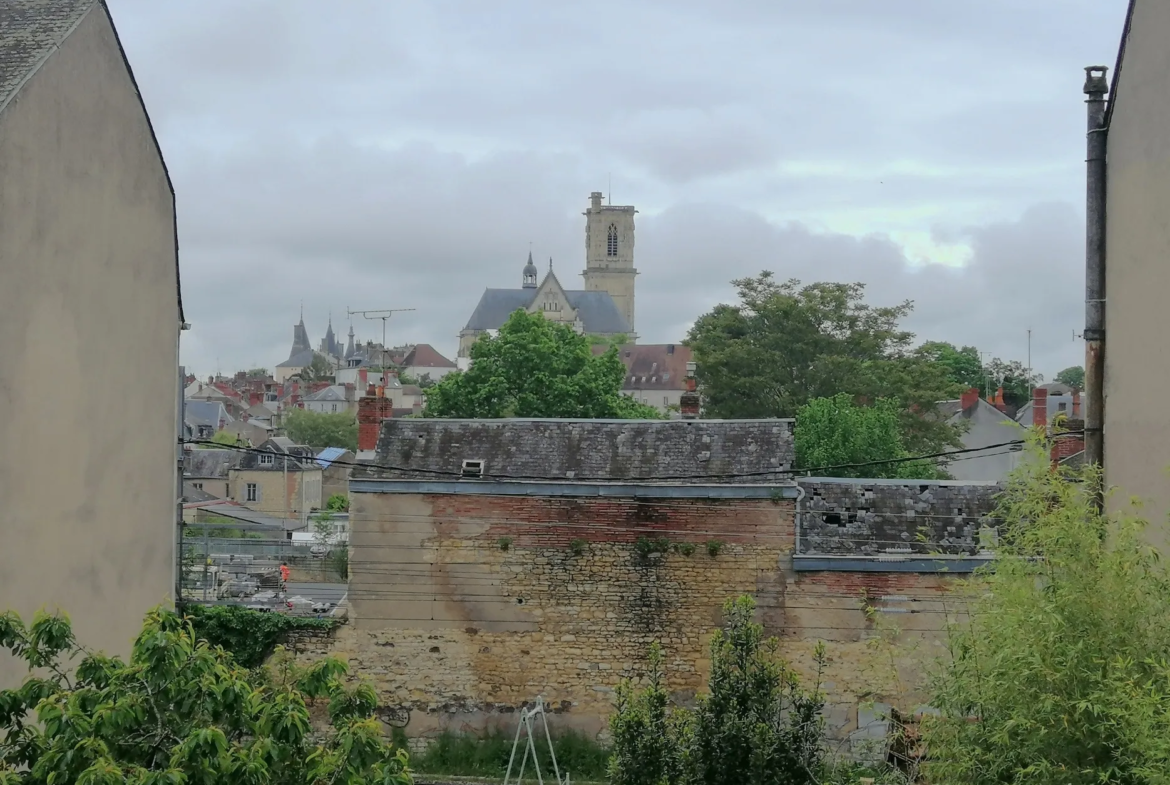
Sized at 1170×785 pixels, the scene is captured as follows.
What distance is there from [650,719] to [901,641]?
780cm

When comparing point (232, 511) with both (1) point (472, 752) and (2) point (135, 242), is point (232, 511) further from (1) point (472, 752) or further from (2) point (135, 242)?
(2) point (135, 242)

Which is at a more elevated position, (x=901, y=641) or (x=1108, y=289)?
(x=1108, y=289)

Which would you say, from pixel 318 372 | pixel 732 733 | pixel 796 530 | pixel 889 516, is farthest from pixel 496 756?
pixel 318 372

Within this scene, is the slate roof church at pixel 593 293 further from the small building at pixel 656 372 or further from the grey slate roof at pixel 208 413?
the grey slate roof at pixel 208 413

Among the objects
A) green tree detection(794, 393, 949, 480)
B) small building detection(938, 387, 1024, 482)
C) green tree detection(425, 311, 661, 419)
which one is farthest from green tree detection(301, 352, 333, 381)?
green tree detection(794, 393, 949, 480)

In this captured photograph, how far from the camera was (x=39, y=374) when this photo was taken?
11047 mm

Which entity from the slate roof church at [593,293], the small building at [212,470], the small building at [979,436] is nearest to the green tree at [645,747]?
the small building at [979,436]

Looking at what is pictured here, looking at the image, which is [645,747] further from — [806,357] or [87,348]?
[806,357]

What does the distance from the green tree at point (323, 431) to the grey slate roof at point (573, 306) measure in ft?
172

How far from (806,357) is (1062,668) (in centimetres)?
3965

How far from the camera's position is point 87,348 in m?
11.9

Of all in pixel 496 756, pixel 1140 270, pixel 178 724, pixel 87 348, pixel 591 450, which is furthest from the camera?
pixel 591 450

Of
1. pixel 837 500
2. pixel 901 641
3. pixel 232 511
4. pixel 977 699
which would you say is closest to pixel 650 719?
pixel 977 699

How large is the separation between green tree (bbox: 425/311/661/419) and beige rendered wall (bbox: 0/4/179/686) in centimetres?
3136
